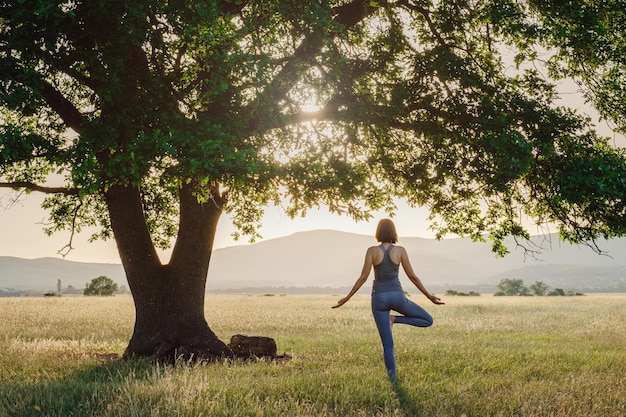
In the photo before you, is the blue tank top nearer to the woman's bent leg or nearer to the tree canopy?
the woman's bent leg

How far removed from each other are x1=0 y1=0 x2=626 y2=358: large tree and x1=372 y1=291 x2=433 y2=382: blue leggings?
2.44 metres

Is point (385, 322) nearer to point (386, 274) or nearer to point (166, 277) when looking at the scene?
point (386, 274)

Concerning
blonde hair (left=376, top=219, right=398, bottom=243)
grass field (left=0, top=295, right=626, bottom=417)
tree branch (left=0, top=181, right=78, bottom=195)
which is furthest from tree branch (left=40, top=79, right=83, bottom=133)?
blonde hair (left=376, top=219, right=398, bottom=243)

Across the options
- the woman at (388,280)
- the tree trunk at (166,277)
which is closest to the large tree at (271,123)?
the tree trunk at (166,277)

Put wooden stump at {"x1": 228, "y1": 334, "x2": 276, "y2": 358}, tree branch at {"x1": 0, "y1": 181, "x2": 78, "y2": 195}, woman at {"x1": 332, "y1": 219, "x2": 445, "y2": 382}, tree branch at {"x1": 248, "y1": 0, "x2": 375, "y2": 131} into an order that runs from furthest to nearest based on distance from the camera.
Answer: tree branch at {"x1": 0, "y1": 181, "x2": 78, "y2": 195}, wooden stump at {"x1": 228, "y1": 334, "x2": 276, "y2": 358}, tree branch at {"x1": 248, "y1": 0, "x2": 375, "y2": 131}, woman at {"x1": 332, "y1": 219, "x2": 445, "y2": 382}

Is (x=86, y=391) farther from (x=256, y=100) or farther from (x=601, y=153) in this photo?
(x=601, y=153)

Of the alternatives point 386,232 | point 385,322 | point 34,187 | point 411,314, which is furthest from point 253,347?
point 34,187

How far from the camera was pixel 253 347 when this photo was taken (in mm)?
12141

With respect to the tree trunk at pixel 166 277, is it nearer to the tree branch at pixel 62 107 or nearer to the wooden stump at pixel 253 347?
the wooden stump at pixel 253 347

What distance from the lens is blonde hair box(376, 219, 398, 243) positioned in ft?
27.7

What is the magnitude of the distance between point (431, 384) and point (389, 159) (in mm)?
5023

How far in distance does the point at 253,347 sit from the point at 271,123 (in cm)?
515

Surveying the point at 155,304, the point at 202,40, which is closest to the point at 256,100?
the point at 202,40

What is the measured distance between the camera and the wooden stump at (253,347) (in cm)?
1206
